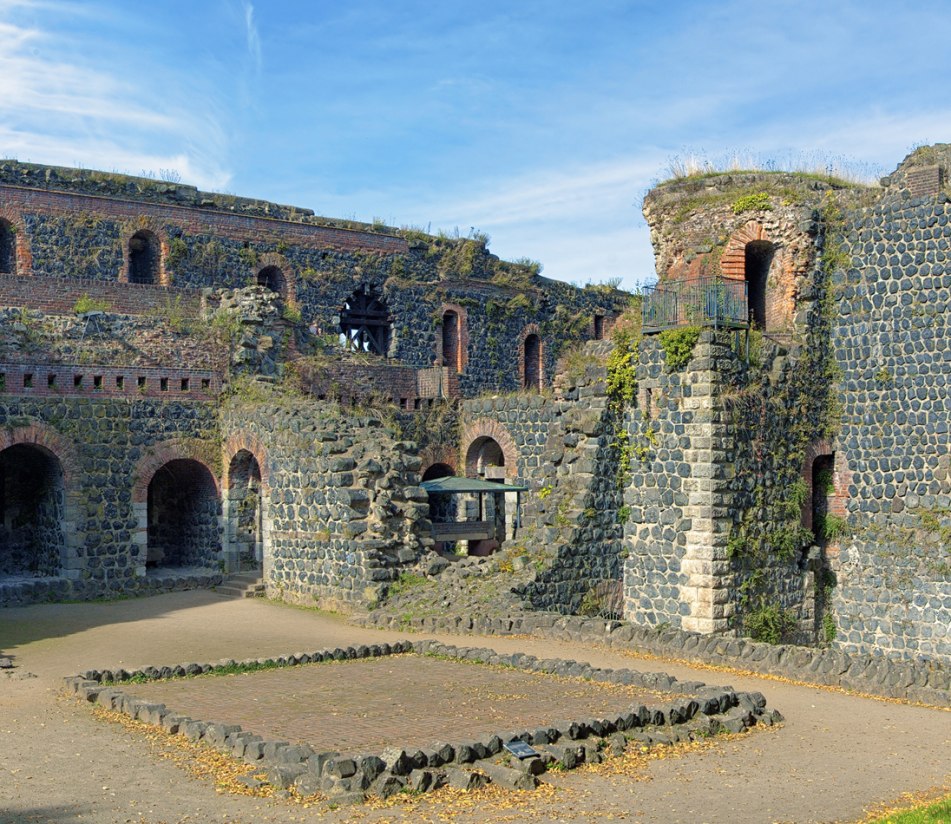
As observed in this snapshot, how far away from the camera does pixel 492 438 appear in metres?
27.0

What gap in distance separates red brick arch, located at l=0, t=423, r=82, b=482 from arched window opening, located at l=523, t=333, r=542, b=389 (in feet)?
52.6

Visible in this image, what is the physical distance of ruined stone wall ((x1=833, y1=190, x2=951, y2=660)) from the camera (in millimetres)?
18891

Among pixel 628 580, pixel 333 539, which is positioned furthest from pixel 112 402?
pixel 628 580

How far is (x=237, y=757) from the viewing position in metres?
10.0

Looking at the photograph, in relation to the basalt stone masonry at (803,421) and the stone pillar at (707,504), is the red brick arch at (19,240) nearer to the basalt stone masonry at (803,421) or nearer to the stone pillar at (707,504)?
the basalt stone masonry at (803,421)

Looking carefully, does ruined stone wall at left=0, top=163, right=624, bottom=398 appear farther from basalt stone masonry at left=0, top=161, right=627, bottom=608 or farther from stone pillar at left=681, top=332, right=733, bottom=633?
stone pillar at left=681, top=332, right=733, bottom=633

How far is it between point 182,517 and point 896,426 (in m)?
14.7

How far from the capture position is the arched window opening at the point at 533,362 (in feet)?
115

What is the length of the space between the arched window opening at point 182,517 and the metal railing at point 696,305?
10171 mm

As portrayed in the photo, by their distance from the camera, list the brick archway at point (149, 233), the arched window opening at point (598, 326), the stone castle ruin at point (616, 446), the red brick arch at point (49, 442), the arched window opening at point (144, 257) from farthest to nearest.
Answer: the arched window opening at point (598, 326)
the arched window opening at point (144, 257)
the brick archway at point (149, 233)
the red brick arch at point (49, 442)
the stone castle ruin at point (616, 446)

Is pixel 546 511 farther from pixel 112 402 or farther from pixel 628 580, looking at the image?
pixel 112 402

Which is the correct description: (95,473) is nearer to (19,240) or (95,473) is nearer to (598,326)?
(19,240)

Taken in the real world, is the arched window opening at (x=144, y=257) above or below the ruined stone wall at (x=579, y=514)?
above

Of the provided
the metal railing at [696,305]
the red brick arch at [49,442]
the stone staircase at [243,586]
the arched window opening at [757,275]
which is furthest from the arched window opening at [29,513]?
the arched window opening at [757,275]
